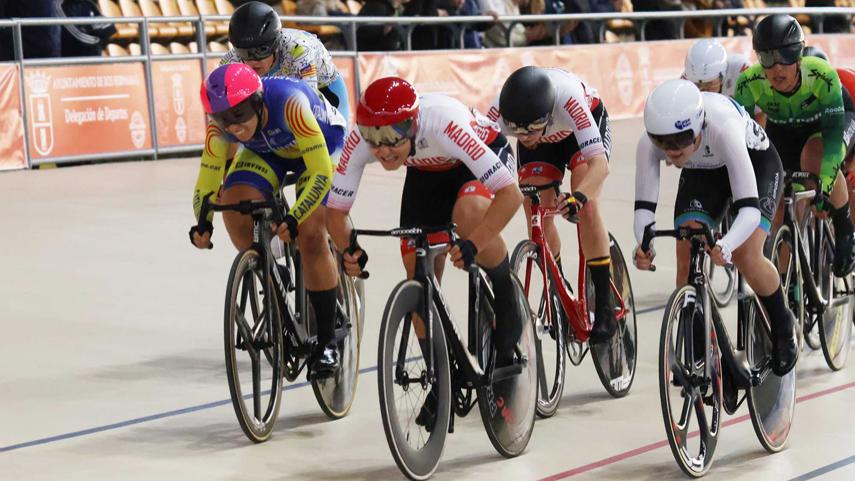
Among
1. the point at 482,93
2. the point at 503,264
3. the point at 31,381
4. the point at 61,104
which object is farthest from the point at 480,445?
the point at 482,93

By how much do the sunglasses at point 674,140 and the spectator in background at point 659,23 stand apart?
13.4 meters

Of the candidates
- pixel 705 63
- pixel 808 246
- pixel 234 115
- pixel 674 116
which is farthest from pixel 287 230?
pixel 705 63

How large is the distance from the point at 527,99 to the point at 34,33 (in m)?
8.17

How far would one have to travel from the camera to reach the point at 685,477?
475 cm

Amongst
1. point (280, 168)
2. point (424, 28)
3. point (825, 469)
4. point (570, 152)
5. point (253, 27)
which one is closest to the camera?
point (825, 469)

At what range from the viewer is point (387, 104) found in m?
4.55

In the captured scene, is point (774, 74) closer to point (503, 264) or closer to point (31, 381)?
point (503, 264)

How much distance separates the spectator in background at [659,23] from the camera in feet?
59.5

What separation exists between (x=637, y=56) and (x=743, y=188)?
12682 millimetres

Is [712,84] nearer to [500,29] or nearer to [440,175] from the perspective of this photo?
[440,175]

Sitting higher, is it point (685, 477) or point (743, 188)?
point (743, 188)

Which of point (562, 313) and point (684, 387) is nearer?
point (684, 387)

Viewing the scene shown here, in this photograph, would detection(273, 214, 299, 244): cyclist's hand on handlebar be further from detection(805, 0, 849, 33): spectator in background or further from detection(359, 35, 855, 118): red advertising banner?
detection(805, 0, 849, 33): spectator in background

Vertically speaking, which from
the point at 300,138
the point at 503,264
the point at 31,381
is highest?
the point at 300,138
